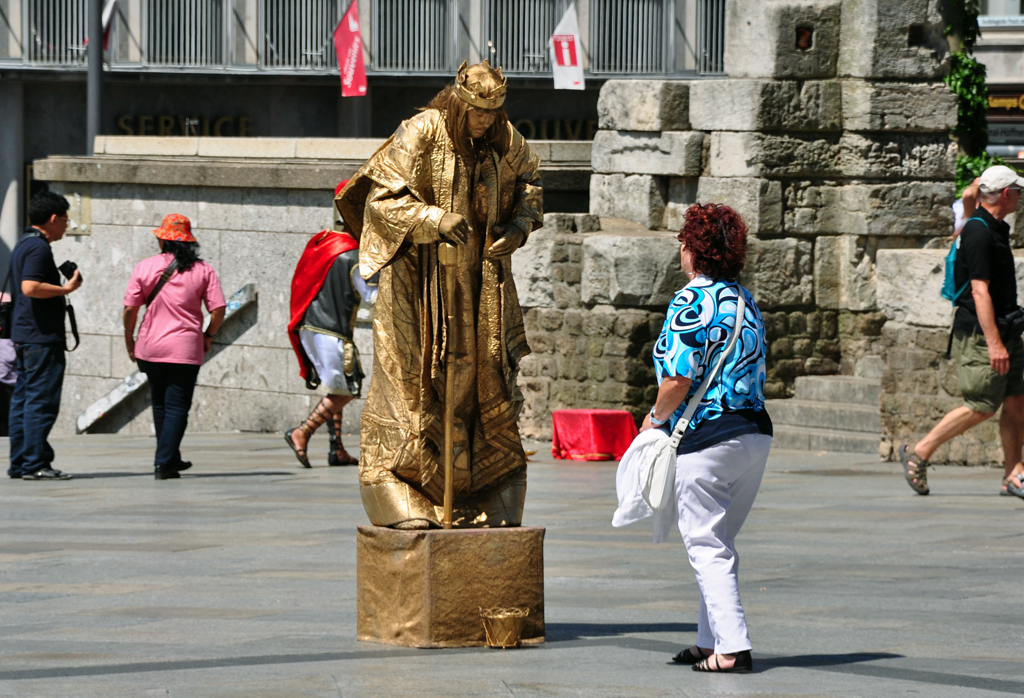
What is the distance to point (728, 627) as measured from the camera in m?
6.15

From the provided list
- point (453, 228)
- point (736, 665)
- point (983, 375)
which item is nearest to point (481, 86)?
point (453, 228)

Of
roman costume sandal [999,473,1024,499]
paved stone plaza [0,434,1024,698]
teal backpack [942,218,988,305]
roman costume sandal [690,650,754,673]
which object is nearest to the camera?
paved stone plaza [0,434,1024,698]

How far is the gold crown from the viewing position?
6.71 m

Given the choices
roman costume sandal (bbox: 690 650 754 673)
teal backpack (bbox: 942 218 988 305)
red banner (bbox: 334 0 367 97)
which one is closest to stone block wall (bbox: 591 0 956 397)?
teal backpack (bbox: 942 218 988 305)

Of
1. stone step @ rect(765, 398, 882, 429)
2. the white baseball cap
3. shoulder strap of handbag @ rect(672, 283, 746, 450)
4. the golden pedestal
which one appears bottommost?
stone step @ rect(765, 398, 882, 429)

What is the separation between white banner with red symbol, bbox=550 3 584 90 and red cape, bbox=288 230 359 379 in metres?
9.07

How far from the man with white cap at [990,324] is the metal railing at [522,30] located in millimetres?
Result: 22141

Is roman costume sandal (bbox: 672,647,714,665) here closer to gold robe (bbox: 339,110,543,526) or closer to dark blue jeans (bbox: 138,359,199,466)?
gold robe (bbox: 339,110,543,526)

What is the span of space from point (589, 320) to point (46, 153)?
20356 mm

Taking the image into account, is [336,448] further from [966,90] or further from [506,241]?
[506,241]

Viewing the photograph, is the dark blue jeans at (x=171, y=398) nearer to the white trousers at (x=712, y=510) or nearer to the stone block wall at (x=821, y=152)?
the stone block wall at (x=821, y=152)

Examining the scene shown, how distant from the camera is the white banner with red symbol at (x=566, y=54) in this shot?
74.6 ft

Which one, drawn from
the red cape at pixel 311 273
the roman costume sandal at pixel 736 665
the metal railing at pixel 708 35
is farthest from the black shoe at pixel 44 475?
the metal railing at pixel 708 35

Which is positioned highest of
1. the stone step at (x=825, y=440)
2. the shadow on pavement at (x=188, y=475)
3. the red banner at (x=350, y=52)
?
the red banner at (x=350, y=52)
